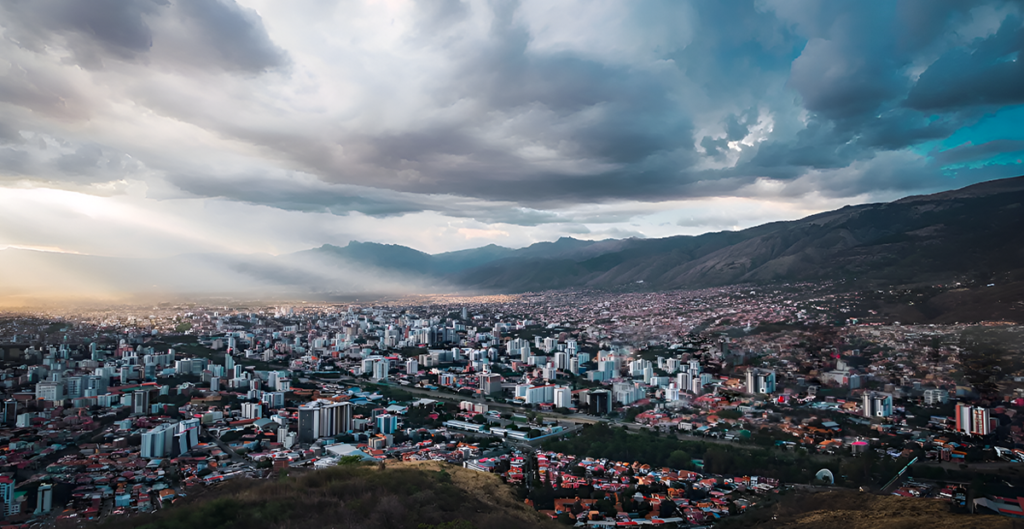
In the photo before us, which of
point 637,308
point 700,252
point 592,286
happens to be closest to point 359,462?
point 637,308

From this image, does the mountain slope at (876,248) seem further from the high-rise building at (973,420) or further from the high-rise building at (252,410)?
the high-rise building at (252,410)

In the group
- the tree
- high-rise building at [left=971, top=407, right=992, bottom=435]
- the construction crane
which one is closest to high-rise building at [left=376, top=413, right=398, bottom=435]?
the tree

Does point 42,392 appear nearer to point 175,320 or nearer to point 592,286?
point 175,320

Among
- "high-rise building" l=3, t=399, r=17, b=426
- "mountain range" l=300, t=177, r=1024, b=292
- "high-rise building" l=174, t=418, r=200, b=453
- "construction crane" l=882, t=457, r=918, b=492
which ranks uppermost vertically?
"mountain range" l=300, t=177, r=1024, b=292

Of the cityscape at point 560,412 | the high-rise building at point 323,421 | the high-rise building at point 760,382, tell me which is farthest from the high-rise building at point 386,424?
the high-rise building at point 760,382

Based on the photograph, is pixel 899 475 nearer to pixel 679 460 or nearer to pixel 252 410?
pixel 679 460

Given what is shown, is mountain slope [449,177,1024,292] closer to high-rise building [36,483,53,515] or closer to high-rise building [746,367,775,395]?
high-rise building [746,367,775,395]
